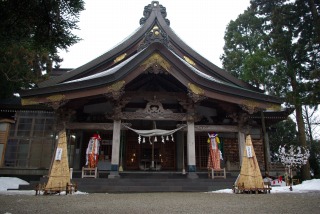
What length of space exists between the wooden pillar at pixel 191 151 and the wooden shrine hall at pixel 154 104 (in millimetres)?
43

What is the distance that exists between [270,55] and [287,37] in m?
1.53

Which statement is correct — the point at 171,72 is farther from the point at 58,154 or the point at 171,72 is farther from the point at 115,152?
the point at 58,154

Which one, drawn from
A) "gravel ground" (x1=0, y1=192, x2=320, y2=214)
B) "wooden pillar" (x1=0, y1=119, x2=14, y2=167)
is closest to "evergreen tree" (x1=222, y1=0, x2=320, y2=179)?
"gravel ground" (x1=0, y1=192, x2=320, y2=214)

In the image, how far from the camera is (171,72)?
11258mm

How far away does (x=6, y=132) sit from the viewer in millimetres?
13477

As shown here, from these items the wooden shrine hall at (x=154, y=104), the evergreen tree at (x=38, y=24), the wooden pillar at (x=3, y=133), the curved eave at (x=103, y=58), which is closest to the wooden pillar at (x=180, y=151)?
the wooden shrine hall at (x=154, y=104)

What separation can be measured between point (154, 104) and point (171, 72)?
1793 millimetres

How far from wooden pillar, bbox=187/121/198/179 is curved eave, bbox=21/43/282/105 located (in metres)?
1.77

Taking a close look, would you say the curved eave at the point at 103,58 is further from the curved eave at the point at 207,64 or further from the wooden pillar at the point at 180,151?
the wooden pillar at the point at 180,151

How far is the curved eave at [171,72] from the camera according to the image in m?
10.6

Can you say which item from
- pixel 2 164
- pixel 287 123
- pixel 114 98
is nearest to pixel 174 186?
pixel 114 98

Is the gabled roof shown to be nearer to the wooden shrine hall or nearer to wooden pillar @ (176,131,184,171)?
the wooden shrine hall

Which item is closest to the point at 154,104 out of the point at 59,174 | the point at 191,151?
the point at 191,151

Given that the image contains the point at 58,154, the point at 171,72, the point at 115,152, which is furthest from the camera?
the point at 171,72
